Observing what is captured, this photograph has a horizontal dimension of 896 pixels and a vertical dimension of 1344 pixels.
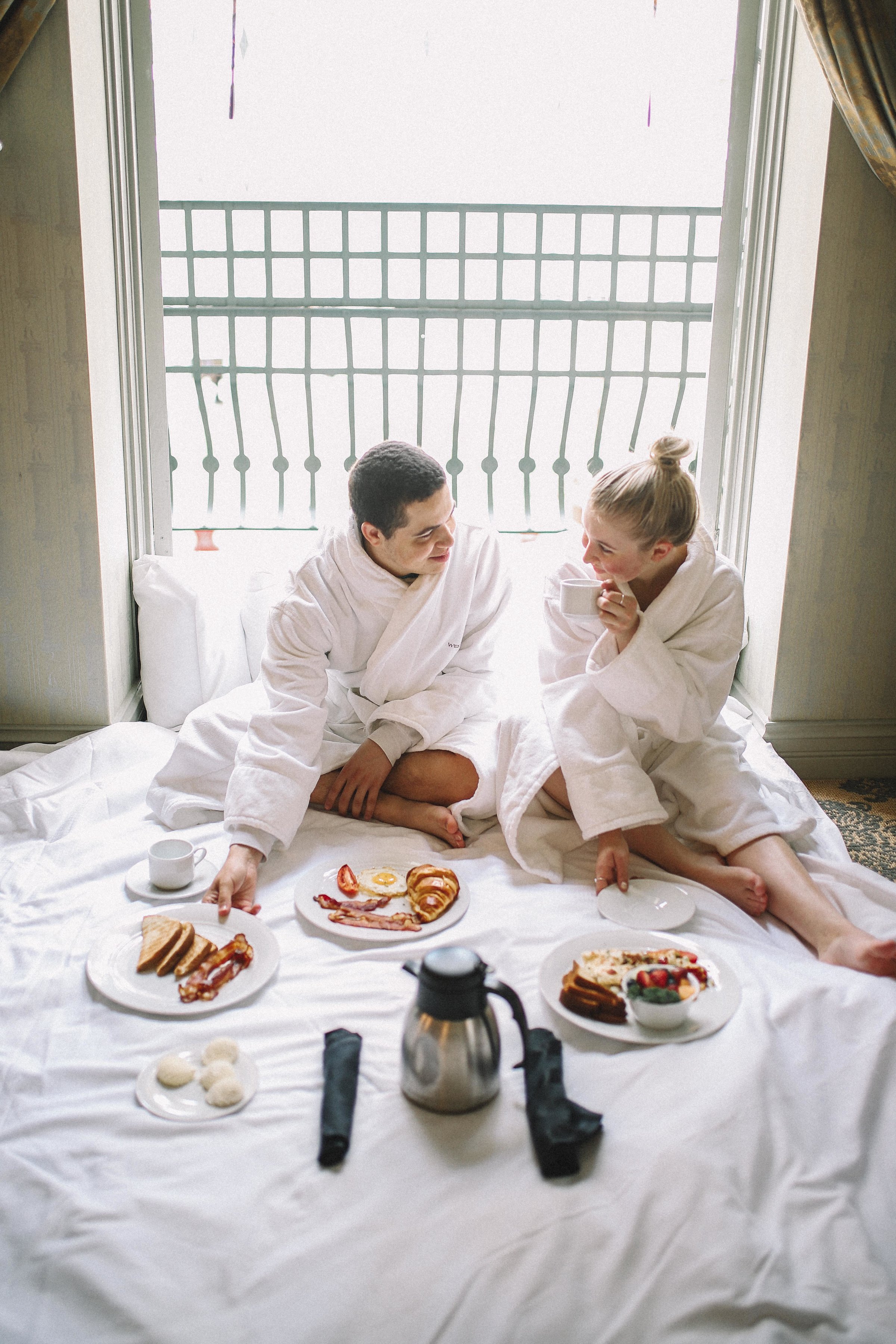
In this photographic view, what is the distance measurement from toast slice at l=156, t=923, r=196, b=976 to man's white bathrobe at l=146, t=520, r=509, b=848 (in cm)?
40

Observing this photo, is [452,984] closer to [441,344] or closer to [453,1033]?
[453,1033]

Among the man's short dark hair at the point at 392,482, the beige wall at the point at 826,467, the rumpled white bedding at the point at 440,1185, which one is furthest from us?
the beige wall at the point at 826,467

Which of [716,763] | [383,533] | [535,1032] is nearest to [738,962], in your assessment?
[535,1032]

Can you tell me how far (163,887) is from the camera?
5.51 ft

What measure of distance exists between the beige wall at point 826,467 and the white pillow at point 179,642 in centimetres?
149

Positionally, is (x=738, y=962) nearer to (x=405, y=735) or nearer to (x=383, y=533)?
(x=405, y=735)

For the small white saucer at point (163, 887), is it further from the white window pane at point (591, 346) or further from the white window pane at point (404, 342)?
the white window pane at point (591, 346)

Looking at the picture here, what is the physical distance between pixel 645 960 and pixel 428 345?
2047 mm

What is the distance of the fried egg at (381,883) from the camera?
1.68 metres

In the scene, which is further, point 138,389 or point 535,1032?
point 138,389

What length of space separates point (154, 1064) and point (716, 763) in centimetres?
116

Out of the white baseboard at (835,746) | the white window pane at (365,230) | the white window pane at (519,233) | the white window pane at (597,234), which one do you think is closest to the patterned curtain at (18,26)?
the white window pane at (365,230)

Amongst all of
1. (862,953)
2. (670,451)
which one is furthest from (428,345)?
(862,953)

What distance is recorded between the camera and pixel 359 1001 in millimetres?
1399
